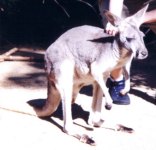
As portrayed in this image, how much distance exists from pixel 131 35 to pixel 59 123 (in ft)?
3.46

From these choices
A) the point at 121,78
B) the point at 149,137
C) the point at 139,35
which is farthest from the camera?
the point at 121,78

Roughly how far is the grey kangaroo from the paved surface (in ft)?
0.61

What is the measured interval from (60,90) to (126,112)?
38.1 inches

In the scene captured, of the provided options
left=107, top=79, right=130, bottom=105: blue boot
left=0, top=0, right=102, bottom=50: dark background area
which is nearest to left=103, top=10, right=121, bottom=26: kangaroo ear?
left=107, top=79, right=130, bottom=105: blue boot

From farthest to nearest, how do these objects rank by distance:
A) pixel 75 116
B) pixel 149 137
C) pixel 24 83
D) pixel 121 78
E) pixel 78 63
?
pixel 24 83 < pixel 121 78 < pixel 75 116 < pixel 149 137 < pixel 78 63

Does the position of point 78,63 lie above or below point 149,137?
above

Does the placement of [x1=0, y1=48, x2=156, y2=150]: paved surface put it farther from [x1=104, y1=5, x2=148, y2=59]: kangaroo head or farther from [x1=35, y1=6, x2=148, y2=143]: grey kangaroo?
[x1=104, y1=5, x2=148, y2=59]: kangaroo head

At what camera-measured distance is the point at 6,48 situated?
6535mm

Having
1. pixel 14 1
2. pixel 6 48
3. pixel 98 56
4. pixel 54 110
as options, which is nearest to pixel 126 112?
pixel 54 110

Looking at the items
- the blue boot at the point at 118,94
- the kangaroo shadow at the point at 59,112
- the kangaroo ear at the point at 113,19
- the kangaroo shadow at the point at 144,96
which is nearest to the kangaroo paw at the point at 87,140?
the kangaroo shadow at the point at 59,112

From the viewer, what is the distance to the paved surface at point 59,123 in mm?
3215

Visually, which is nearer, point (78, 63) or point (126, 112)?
point (78, 63)

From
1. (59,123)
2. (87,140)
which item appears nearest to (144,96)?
(59,123)

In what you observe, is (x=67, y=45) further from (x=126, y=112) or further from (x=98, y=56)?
(x=126, y=112)
